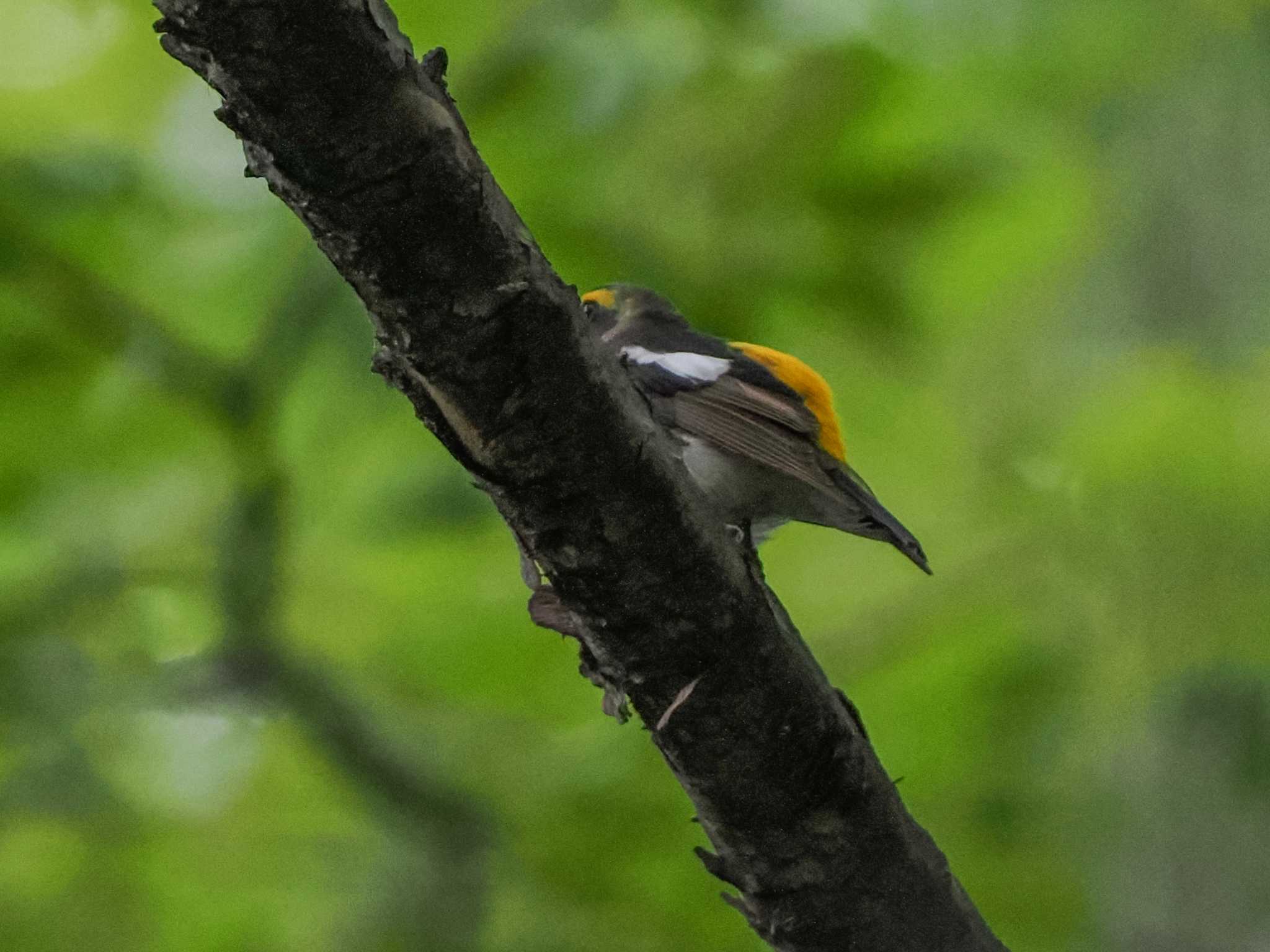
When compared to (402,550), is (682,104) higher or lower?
higher

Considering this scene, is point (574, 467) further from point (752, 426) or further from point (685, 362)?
point (685, 362)

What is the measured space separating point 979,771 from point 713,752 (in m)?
1.90

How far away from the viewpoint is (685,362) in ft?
11.6

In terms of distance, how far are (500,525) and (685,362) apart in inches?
26.3

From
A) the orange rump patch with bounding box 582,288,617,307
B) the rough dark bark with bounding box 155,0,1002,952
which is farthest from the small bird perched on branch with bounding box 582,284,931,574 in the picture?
the rough dark bark with bounding box 155,0,1002,952

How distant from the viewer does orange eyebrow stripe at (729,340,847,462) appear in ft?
11.6

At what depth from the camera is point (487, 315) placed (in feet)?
4.95

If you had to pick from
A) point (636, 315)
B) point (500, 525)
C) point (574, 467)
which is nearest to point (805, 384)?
point (636, 315)

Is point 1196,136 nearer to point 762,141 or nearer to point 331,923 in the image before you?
point 762,141

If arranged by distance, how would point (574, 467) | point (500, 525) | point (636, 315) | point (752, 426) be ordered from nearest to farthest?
point (574, 467), point (752, 426), point (500, 525), point (636, 315)

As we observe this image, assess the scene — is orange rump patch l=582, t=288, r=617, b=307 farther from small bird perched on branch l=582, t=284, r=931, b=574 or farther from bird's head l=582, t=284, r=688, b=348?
small bird perched on branch l=582, t=284, r=931, b=574

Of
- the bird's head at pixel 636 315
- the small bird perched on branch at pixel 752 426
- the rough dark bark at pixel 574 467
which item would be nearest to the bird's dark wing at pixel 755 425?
the small bird perched on branch at pixel 752 426

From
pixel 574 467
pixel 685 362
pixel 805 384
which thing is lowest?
pixel 574 467

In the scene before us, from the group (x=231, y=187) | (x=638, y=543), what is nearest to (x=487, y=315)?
(x=638, y=543)
